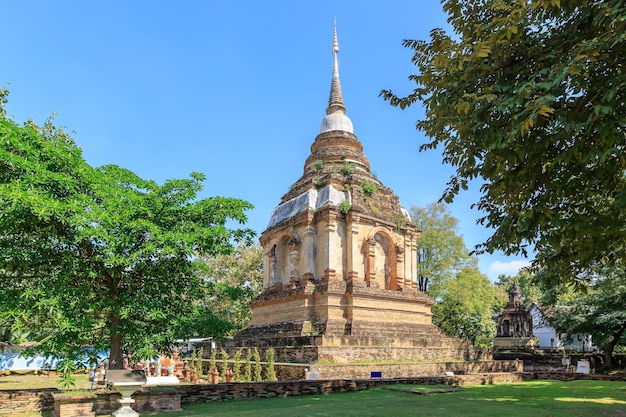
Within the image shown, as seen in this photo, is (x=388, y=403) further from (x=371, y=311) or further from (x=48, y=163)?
(x=371, y=311)

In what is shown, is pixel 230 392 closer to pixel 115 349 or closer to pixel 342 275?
pixel 115 349

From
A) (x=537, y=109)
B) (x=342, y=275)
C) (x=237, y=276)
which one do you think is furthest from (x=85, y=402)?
(x=237, y=276)

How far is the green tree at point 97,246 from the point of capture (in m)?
8.70

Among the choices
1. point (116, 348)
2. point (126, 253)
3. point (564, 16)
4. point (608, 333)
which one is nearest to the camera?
point (564, 16)

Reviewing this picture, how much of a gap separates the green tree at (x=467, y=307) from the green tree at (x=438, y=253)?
0.64 m

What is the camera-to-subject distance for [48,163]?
9.36 metres

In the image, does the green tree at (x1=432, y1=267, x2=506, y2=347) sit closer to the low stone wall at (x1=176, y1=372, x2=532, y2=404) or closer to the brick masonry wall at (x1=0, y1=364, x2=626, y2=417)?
the brick masonry wall at (x1=0, y1=364, x2=626, y2=417)

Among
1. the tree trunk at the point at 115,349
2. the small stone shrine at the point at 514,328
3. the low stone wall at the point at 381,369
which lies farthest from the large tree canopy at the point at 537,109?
the small stone shrine at the point at 514,328

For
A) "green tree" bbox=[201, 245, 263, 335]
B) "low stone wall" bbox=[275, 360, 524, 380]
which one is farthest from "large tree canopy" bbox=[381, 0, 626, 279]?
"green tree" bbox=[201, 245, 263, 335]

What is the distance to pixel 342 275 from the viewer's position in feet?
72.8

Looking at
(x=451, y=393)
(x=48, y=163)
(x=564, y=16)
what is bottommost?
(x=451, y=393)

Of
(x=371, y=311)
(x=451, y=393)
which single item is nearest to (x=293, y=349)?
(x=371, y=311)

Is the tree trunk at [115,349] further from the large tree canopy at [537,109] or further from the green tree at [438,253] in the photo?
the green tree at [438,253]

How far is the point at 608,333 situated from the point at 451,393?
572 inches
